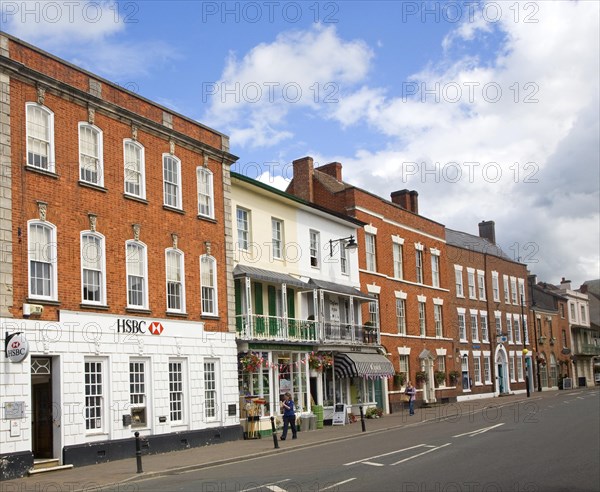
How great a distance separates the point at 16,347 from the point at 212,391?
925 cm

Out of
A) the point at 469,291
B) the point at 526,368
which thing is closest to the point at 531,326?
the point at 526,368

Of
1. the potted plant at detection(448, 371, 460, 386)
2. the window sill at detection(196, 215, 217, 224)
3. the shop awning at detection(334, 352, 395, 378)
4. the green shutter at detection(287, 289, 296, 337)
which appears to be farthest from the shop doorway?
the potted plant at detection(448, 371, 460, 386)

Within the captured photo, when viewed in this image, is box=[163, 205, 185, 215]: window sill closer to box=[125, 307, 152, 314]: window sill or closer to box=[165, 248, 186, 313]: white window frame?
box=[165, 248, 186, 313]: white window frame

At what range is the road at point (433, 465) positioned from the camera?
13.1 metres

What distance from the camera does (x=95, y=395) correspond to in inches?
834

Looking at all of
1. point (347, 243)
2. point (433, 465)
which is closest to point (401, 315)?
point (347, 243)

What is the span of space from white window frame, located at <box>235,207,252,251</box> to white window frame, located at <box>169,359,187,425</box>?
5.84 meters

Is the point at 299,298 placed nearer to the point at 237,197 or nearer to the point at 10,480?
the point at 237,197

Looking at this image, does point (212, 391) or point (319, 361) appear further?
point (319, 361)

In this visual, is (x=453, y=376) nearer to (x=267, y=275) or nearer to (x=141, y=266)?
(x=267, y=275)

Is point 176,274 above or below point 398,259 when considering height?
below

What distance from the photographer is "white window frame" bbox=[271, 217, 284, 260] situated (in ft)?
102

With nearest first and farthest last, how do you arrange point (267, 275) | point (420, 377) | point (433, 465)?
point (433, 465)
point (267, 275)
point (420, 377)

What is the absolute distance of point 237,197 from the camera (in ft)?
94.7
